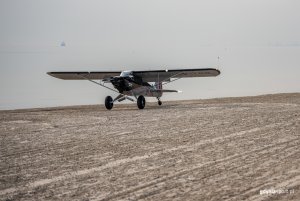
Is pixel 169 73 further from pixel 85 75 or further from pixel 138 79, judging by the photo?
pixel 85 75

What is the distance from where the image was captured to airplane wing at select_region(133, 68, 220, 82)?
2442 cm

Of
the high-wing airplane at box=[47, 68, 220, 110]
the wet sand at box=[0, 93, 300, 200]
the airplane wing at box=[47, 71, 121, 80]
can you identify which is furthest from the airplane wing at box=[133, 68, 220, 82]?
the wet sand at box=[0, 93, 300, 200]

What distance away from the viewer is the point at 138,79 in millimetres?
24828

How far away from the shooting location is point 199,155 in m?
9.56

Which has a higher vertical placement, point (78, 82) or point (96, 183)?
point (78, 82)

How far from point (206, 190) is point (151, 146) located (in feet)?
12.1

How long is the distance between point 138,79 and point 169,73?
1748 millimetres

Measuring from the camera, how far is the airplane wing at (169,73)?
24422 millimetres

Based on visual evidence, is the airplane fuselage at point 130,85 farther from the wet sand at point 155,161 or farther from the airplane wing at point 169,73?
the wet sand at point 155,161

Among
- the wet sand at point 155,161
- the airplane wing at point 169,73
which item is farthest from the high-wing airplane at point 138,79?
the wet sand at point 155,161

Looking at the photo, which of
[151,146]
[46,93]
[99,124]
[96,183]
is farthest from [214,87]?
[96,183]

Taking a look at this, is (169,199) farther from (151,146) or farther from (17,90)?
(17,90)

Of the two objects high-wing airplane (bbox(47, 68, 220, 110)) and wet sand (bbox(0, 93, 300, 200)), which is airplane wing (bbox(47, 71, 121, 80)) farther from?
wet sand (bbox(0, 93, 300, 200))

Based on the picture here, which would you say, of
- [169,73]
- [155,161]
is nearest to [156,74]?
[169,73]
